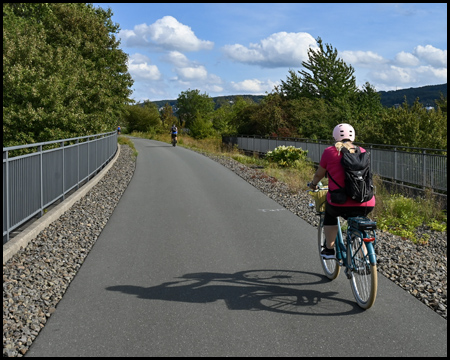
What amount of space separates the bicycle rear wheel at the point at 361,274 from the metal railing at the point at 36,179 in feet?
15.4

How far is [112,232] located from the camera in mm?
8953

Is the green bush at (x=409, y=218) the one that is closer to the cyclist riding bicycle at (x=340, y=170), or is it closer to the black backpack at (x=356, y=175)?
the cyclist riding bicycle at (x=340, y=170)

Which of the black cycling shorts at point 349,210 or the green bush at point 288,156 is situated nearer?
the black cycling shorts at point 349,210

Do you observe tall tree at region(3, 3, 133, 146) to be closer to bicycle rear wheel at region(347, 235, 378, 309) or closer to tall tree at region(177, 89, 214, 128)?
bicycle rear wheel at region(347, 235, 378, 309)

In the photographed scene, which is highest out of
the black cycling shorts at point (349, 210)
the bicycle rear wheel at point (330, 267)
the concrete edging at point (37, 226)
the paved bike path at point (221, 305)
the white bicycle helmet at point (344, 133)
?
Result: the white bicycle helmet at point (344, 133)

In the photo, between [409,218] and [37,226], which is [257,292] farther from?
[409,218]

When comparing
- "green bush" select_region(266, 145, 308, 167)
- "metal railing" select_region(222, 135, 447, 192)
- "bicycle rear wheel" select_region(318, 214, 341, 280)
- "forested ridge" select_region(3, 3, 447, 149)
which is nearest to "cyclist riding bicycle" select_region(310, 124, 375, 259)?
"bicycle rear wheel" select_region(318, 214, 341, 280)

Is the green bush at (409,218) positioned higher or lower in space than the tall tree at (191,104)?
lower

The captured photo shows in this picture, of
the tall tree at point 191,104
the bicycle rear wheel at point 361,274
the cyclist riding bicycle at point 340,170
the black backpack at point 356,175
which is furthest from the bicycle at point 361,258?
the tall tree at point 191,104

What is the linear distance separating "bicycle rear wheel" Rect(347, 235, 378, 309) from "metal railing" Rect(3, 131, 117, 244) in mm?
4695

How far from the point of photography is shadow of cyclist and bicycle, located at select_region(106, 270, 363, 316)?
5.23m

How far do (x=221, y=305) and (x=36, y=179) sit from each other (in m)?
5.18

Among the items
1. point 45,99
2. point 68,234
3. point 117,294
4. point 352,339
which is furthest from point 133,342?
point 45,99

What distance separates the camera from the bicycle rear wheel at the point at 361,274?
4922 mm
